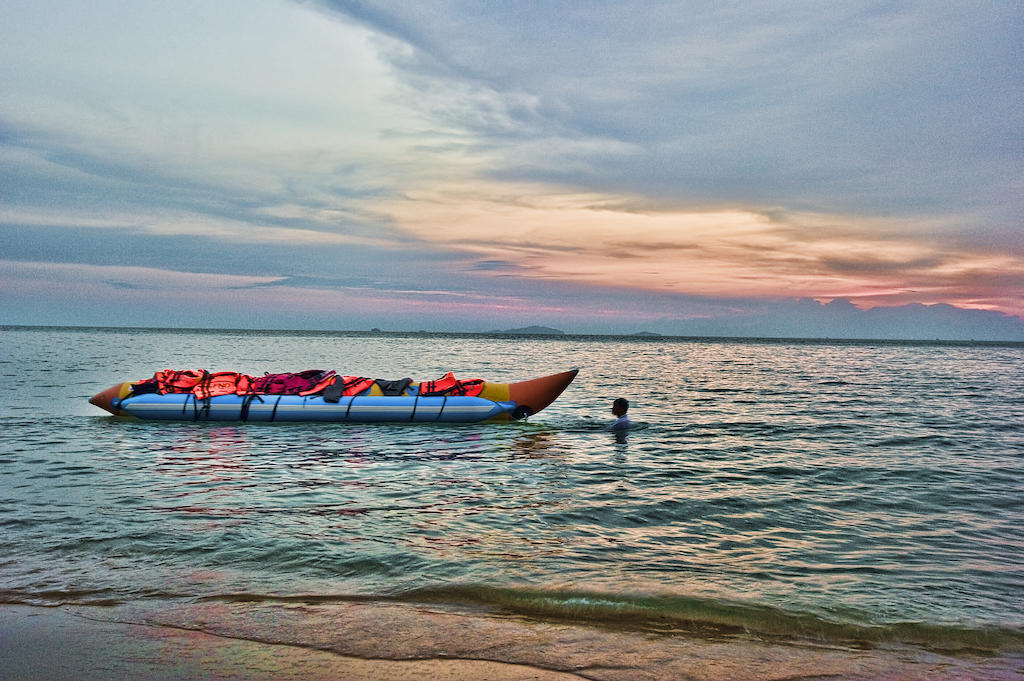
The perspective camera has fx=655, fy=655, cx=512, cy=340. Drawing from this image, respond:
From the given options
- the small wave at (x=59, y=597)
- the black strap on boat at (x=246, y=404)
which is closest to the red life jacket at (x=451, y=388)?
the black strap on boat at (x=246, y=404)

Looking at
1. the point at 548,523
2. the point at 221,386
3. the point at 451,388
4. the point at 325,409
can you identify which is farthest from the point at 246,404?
the point at 548,523

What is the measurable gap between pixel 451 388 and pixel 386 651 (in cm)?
1437

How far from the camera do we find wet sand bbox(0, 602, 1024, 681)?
4.55m

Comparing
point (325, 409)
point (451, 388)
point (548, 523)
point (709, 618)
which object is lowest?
point (548, 523)

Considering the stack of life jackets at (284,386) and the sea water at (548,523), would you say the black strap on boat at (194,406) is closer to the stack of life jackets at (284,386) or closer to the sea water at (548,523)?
the stack of life jackets at (284,386)

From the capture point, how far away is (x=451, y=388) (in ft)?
63.0

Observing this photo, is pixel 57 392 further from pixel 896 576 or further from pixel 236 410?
pixel 896 576

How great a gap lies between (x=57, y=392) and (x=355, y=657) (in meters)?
28.2

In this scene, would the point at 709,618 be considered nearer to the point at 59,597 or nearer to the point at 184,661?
the point at 184,661

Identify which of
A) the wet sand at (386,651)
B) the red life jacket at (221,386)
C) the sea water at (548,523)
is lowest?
the sea water at (548,523)

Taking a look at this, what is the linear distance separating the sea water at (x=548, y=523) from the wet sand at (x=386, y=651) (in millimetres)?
313

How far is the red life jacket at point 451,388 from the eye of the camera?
Answer: 752 inches

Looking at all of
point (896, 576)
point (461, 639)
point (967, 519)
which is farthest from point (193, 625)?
point (967, 519)

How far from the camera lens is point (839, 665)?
194 inches
